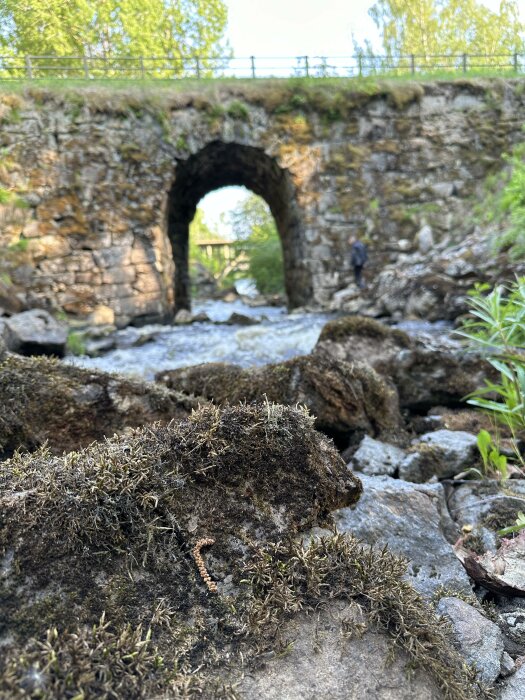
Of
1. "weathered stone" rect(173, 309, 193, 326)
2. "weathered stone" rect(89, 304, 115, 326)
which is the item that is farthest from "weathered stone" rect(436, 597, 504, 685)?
"weathered stone" rect(89, 304, 115, 326)

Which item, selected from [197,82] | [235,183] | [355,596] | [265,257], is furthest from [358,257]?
[265,257]

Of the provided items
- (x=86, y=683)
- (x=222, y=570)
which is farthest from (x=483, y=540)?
(x=86, y=683)

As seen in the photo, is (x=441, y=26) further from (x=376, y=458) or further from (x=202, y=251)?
(x=376, y=458)

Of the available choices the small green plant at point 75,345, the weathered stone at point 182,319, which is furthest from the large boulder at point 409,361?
the weathered stone at point 182,319

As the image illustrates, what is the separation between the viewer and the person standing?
11750 millimetres

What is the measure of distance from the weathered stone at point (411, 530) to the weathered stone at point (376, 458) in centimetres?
52

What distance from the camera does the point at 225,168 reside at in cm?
1368

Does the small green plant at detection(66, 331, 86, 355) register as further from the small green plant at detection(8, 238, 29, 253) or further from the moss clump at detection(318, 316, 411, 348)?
the moss clump at detection(318, 316, 411, 348)

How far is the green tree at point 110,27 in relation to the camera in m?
8.77

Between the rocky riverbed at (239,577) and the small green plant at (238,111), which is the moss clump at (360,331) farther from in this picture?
the small green plant at (238,111)

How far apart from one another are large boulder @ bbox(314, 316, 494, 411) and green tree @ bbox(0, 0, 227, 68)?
815 centimetres

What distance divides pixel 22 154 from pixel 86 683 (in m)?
11.8

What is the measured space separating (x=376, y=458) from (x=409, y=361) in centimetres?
178

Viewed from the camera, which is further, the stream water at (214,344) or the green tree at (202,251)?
the green tree at (202,251)
